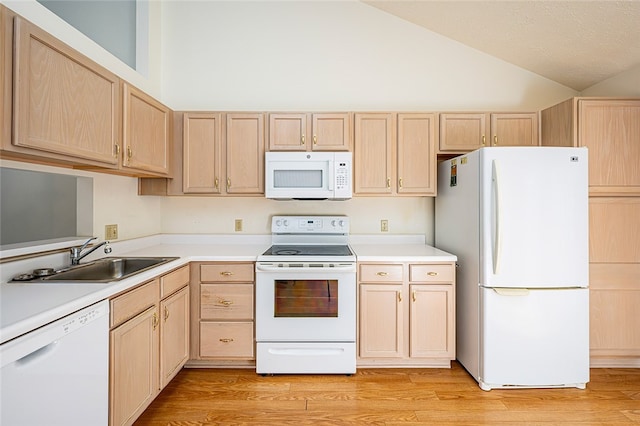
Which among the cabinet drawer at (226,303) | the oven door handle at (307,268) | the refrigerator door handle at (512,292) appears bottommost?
the cabinet drawer at (226,303)

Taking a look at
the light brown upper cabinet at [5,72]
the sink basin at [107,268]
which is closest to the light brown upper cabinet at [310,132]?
the sink basin at [107,268]

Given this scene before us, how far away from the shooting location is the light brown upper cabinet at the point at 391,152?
2.77 meters

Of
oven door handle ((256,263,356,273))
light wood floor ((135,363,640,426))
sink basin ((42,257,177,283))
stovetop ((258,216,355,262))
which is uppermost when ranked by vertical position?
stovetop ((258,216,355,262))

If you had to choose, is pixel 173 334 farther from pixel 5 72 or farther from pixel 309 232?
pixel 5 72

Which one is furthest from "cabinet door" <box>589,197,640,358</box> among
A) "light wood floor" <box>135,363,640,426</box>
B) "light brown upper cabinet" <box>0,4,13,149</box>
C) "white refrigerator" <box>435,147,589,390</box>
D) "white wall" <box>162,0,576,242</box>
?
"light brown upper cabinet" <box>0,4,13,149</box>

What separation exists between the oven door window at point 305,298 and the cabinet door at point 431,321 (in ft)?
2.06

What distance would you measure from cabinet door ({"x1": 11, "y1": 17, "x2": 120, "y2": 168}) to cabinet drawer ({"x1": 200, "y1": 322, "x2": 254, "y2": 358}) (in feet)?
4.47

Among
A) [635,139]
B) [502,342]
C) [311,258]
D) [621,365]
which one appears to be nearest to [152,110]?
[311,258]

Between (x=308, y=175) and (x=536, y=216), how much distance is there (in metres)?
1.69

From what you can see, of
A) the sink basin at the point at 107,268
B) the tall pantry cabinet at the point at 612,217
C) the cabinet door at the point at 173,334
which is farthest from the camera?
the tall pantry cabinet at the point at 612,217

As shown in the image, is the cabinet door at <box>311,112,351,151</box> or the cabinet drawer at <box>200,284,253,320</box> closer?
the cabinet drawer at <box>200,284,253,320</box>

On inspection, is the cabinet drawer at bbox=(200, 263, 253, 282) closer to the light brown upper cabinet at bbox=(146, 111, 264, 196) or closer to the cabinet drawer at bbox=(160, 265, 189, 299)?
the cabinet drawer at bbox=(160, 265, 189, 299)

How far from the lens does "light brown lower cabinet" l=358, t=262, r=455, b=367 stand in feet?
8.13

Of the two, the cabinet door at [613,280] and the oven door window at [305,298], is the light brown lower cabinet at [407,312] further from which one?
the cabinet door at [613,280]
